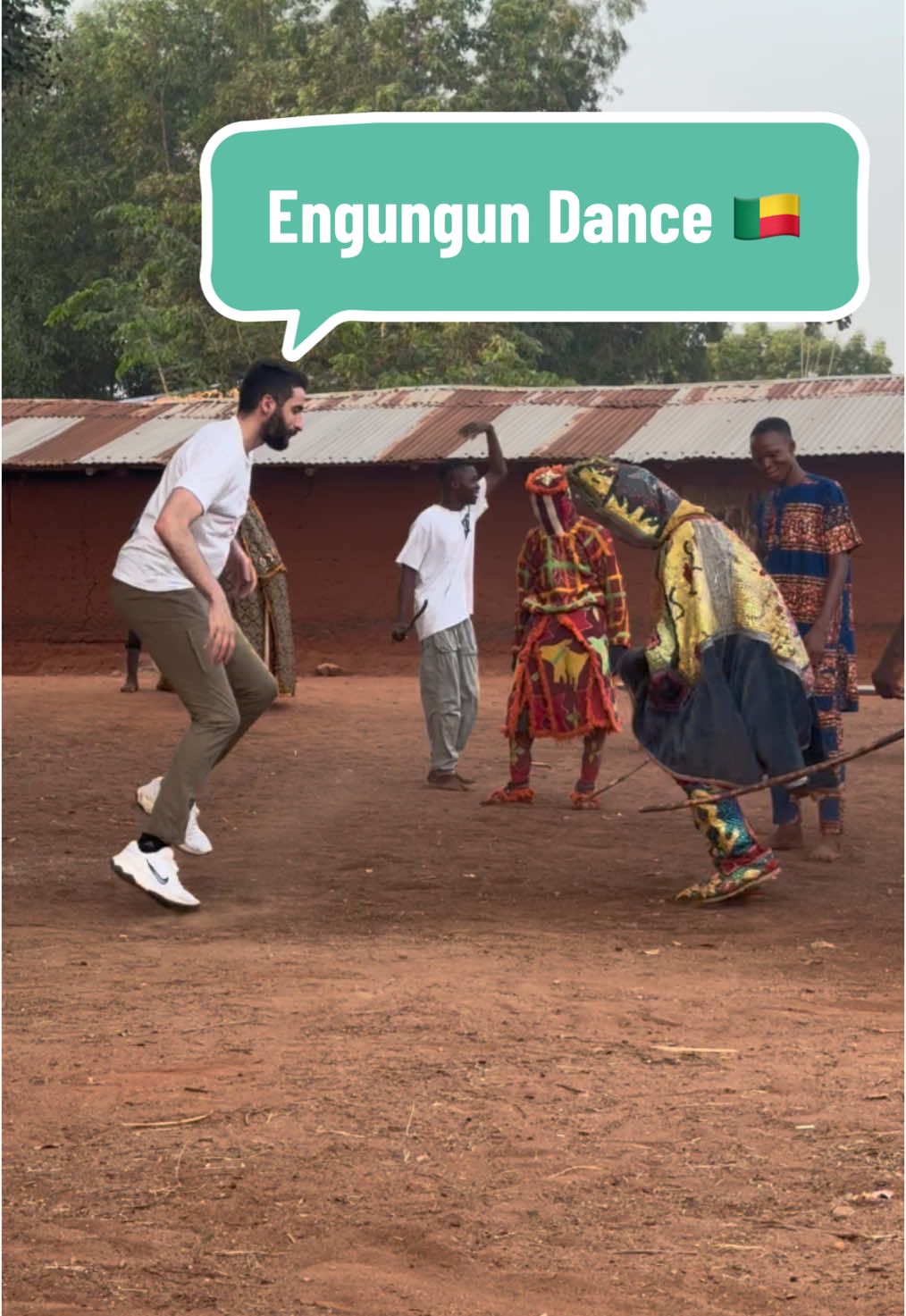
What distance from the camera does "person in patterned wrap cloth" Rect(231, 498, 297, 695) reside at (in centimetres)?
1177

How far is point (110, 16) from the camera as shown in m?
35.8

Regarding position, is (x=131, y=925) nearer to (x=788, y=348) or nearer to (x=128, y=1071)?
(x=128, y=1071)

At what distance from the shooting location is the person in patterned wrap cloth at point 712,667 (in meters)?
6.18

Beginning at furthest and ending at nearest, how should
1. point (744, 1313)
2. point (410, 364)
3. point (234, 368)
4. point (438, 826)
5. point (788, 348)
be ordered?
point (788, 348) → point (234, 368) → point (410, 364) → point (438, 826) → point (744, 1313)

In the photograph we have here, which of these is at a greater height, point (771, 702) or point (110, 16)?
point (110, 16)

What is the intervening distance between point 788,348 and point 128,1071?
40070 mm

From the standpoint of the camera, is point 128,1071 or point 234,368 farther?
point 234,368

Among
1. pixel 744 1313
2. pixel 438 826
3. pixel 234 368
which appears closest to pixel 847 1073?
pixel 744 1313

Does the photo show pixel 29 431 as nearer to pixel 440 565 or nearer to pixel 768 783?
pixel 440 565

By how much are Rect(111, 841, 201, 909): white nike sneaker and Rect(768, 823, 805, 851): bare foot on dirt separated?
2422 mm

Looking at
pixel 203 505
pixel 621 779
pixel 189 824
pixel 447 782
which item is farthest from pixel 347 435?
pixel 203 505

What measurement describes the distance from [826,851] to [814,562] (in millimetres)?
1099

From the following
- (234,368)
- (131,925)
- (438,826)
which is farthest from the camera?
(234,368)

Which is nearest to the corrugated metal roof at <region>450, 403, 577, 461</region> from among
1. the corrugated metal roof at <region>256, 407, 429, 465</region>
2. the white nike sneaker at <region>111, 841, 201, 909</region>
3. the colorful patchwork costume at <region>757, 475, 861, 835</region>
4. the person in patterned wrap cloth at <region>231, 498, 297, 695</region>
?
the corrugated metal roof at <region>256, 407, 429, 465</region>
